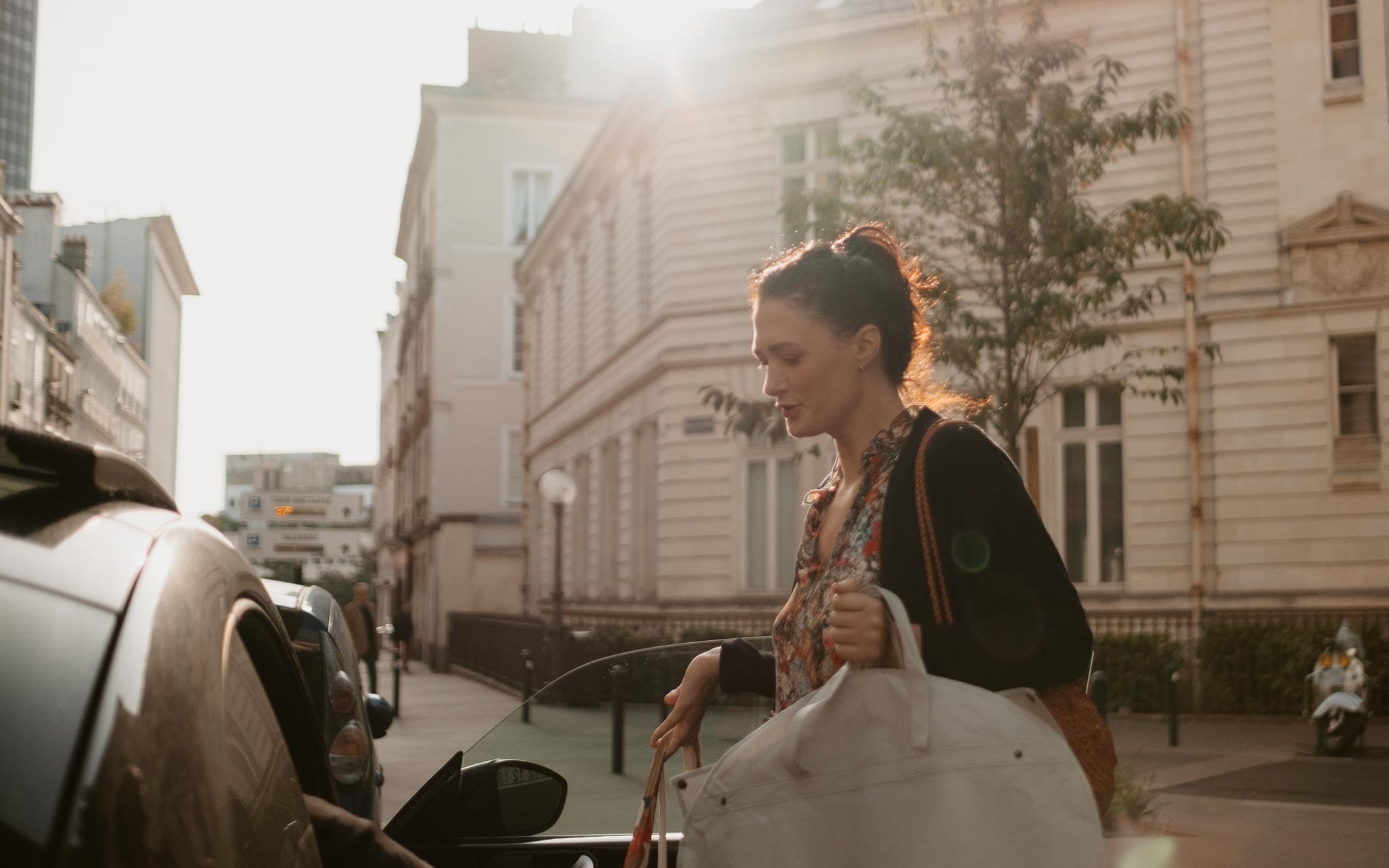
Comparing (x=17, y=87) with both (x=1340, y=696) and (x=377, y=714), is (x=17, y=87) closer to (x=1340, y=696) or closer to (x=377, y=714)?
(x=1340, y=696)

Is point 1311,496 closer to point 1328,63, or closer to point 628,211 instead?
point 1328,63

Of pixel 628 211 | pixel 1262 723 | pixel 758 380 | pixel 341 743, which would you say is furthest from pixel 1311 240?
pixel 341 743

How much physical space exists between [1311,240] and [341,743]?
17.2m

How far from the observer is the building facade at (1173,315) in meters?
20.0

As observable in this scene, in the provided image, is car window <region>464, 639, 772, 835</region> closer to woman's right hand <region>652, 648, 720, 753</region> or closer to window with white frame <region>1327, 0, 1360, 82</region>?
woman's right hand <region>652, 648, 720, 753</region>

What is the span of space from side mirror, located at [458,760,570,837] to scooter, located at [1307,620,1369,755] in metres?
13.5

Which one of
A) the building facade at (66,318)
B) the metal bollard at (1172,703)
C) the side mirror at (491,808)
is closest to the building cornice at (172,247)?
the building facade at (66,318)

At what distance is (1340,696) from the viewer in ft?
48.6

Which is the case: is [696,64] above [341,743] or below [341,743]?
above

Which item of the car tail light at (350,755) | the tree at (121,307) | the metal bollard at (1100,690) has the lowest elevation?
the metal bollard at (1100,690)

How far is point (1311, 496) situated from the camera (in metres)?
20.0

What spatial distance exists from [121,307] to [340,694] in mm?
82394

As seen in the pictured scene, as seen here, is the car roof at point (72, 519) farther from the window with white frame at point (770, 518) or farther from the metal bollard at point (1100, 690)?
the window with white frame at point (770, 518)

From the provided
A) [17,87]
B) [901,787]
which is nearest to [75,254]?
[901,787]
